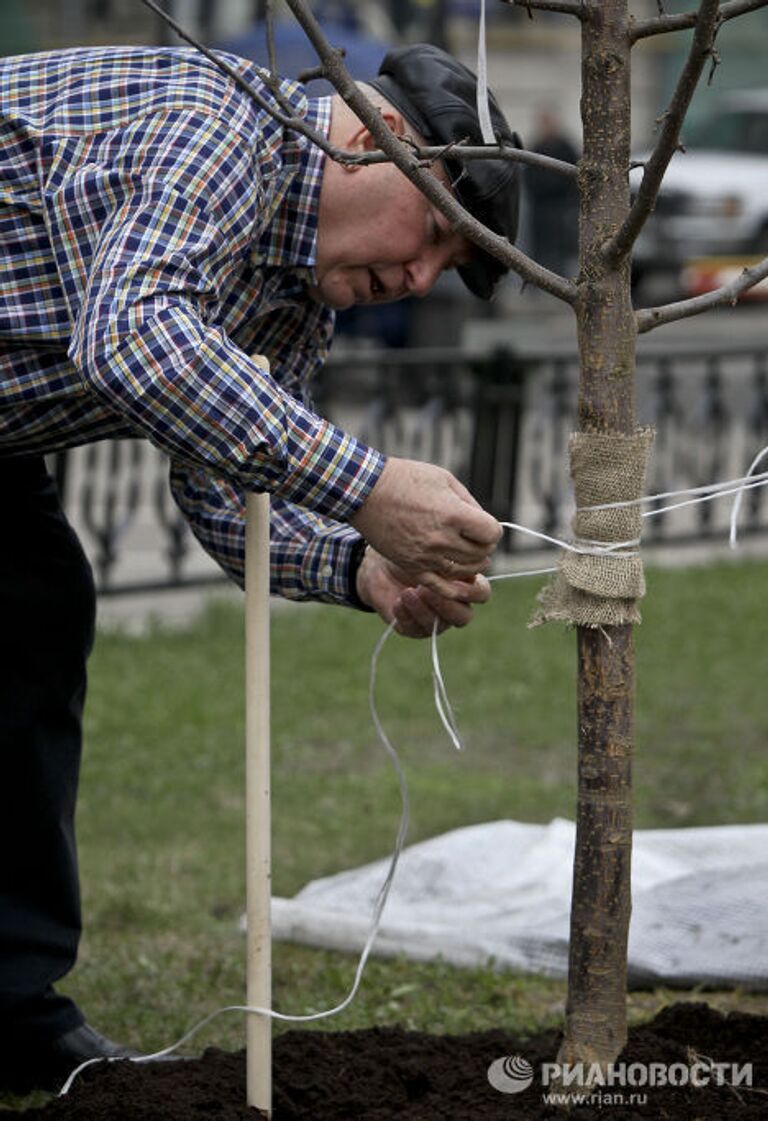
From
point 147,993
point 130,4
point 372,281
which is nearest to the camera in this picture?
point 372,281

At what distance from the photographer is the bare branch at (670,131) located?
2.26 m

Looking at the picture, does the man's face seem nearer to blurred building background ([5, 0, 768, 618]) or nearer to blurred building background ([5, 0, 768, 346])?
blurred building background ([5, 0, 768, 346])

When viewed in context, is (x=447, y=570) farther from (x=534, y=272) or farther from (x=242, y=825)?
(x=242, y=825)

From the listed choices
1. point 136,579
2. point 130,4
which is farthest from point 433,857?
point 130,4

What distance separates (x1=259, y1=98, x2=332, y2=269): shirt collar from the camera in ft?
9.22

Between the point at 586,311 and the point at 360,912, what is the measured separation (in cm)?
204

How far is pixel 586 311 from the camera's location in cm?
262

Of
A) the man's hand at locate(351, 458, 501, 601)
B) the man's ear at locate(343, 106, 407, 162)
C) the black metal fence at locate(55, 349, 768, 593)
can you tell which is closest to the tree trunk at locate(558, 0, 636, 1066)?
the man's hand at locate(351, 458, 501, 601)

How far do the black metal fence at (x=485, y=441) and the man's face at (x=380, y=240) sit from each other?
4761mm

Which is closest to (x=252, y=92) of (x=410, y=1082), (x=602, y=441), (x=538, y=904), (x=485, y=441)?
(x=602, y=441)

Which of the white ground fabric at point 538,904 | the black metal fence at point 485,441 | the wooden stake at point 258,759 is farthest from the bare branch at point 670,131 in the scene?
the black metal fence at point 485,441

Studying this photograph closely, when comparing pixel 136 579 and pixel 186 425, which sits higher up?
pixel 186 425

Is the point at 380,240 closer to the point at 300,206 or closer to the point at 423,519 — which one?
the point at 300,206

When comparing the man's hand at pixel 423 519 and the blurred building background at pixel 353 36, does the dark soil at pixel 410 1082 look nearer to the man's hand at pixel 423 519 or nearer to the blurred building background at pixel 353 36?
the man's hand at pixel 423 519
